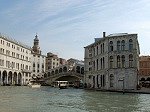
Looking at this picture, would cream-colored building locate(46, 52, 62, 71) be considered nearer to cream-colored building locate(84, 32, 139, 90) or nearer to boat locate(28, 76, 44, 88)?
boat locate(28, 76, 44, 88)

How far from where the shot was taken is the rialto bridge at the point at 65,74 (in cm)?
8592

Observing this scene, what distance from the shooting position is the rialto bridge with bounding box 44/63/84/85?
85.9 m

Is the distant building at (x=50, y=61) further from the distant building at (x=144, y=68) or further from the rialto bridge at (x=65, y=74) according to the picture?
the distant building at (x=144, y=68)

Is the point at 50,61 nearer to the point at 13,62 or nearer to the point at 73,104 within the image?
the point at 13,62

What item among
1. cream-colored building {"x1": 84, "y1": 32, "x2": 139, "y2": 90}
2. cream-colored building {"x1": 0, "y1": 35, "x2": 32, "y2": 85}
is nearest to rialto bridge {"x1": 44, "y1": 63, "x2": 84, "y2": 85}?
cream-colored building {"x1": 0, "y1": 35, "x2": 32, "y2": 85}

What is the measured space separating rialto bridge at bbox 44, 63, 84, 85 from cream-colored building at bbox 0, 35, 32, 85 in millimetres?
6735

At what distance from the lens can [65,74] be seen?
86.9 m

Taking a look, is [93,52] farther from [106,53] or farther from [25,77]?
[25,77]

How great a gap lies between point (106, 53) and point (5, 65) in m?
33.3

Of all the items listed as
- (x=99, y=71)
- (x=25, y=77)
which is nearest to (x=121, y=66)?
(x=99, y=71)

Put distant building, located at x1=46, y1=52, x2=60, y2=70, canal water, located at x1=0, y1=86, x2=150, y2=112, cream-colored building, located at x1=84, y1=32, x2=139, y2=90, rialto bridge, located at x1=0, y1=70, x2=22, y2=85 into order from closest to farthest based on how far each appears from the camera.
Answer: canal water, located at x1=0, y1=86, x2=150, y2=112
cream-colored building, located at x1=84, y1=32, x2=139, y2=90
rialto bridge, located at x1=0, y1=70, x2=22, y2=85
distant building, located at x1=46, y1=52, x2=60, y2=70

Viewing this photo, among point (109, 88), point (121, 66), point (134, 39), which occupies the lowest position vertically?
point (109, 88)

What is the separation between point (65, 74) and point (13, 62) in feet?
51.1

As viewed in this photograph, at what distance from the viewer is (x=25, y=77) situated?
291ft
